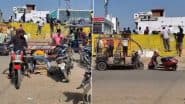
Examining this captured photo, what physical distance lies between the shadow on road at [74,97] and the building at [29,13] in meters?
1.01

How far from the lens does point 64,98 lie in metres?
5.52

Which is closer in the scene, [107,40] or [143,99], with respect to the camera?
[107,40]

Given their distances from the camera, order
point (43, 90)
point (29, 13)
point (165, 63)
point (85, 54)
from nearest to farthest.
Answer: point (29, 13)
point (85, 54)
point (43, 90)
point (165, 63)

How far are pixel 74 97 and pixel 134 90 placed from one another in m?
0.69

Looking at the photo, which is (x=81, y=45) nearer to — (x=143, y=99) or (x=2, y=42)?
(x=143, y=99)

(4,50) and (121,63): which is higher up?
(4,50)

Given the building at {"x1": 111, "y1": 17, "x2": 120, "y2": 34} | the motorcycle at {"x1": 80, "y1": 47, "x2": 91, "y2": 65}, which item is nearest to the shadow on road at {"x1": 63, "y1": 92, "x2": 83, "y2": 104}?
the motorcycle at {"x1": 80, "y1": 47, "x2": 91, "y2": 65}

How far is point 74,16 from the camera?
12.9 ft

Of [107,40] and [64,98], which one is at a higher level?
[107,40]

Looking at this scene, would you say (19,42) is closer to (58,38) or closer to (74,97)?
(58,38)

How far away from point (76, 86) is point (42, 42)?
24.0 inches

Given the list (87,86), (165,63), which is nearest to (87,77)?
(87,86)

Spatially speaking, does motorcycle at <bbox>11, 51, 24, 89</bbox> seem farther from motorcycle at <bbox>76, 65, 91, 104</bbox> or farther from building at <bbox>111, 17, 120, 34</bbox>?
building at <bbox>111, 17, 120, 34</bbox>

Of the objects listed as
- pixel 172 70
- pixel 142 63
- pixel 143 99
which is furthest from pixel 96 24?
pixel 172 70
